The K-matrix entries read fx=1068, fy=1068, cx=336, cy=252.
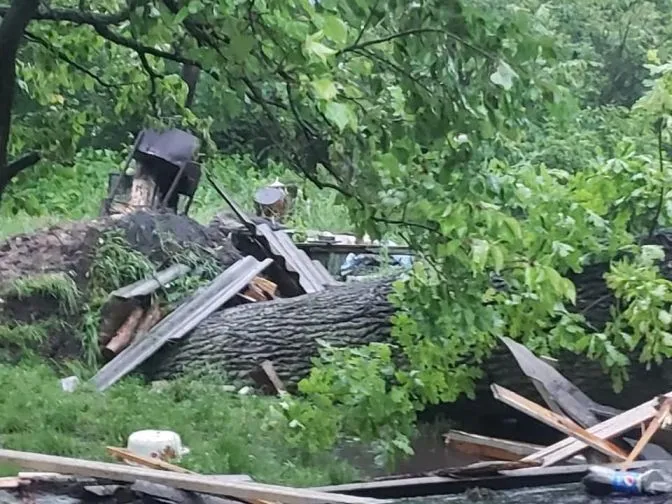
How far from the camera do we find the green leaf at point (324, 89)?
2.95 metres

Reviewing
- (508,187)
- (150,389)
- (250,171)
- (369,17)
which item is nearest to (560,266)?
(508,187)

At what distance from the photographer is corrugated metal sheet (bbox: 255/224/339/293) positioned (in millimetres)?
9188

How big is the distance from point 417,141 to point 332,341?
384cm

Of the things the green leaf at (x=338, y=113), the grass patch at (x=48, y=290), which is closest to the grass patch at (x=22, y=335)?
the grass patch at (x=48, y=290)

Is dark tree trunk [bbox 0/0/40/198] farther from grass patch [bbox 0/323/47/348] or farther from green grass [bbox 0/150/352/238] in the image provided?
green grass [bbox 0/150/352/238]

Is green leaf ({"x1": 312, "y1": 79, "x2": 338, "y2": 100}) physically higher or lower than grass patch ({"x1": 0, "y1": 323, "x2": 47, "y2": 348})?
higher

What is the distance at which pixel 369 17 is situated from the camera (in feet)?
10.1

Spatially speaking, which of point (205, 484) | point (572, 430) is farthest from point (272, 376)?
point (205, 484)

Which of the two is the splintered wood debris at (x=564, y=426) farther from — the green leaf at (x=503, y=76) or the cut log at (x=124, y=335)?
the cut log at (x=124, y=335)

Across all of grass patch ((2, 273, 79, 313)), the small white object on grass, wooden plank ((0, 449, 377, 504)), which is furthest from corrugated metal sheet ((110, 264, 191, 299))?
wooden plank ((0, 449, 377, 504))

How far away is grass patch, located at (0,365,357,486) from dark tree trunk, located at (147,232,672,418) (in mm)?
361

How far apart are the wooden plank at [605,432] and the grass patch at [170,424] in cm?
150

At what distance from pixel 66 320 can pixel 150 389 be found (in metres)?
1.31

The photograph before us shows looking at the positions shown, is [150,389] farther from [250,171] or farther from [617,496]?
[250,171]
